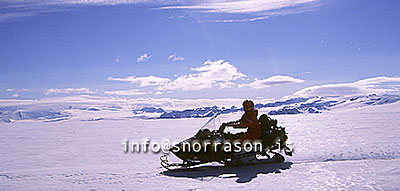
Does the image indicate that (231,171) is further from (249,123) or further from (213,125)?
(249,123)

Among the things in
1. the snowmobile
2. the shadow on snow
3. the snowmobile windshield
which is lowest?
the shadow on snow

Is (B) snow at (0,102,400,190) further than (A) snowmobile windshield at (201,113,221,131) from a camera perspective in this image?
No

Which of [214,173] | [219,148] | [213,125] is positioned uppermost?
[213,125]

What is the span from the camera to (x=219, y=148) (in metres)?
8.46

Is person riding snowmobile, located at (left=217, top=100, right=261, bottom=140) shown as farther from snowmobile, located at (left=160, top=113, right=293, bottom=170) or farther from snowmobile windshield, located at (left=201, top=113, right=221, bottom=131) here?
snowmobile windshield, located at (left=201, top=113, right=221, bottom=131)

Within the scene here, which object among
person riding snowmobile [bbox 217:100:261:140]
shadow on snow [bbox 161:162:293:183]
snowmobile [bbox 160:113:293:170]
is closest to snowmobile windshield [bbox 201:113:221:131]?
snowmobile [bbox 160:113:293:170]

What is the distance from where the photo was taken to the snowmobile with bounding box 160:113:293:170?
834 cm

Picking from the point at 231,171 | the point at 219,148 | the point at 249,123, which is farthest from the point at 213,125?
the point at 231,171

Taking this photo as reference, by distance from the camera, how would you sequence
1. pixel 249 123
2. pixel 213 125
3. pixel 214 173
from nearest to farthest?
pixel 214 173 < pixel 213 125 < pixel 249 123

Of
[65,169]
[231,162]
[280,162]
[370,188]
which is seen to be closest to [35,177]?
[65,169]

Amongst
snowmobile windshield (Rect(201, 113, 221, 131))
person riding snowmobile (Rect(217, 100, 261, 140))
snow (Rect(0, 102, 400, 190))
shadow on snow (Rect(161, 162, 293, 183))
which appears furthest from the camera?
person riding snowmobile (Rect(217, 100, 261, 140))

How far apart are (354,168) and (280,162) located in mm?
2047

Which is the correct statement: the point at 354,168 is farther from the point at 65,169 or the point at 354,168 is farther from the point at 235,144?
the point at 65,169

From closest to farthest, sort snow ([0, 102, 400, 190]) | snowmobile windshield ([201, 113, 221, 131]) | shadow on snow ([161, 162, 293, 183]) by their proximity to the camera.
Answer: snow ([0, 102, 400, 190])
shadow on snow ([161, 162, 293, 183])
snowmobile windshield ([201, 113, 221, 131])
